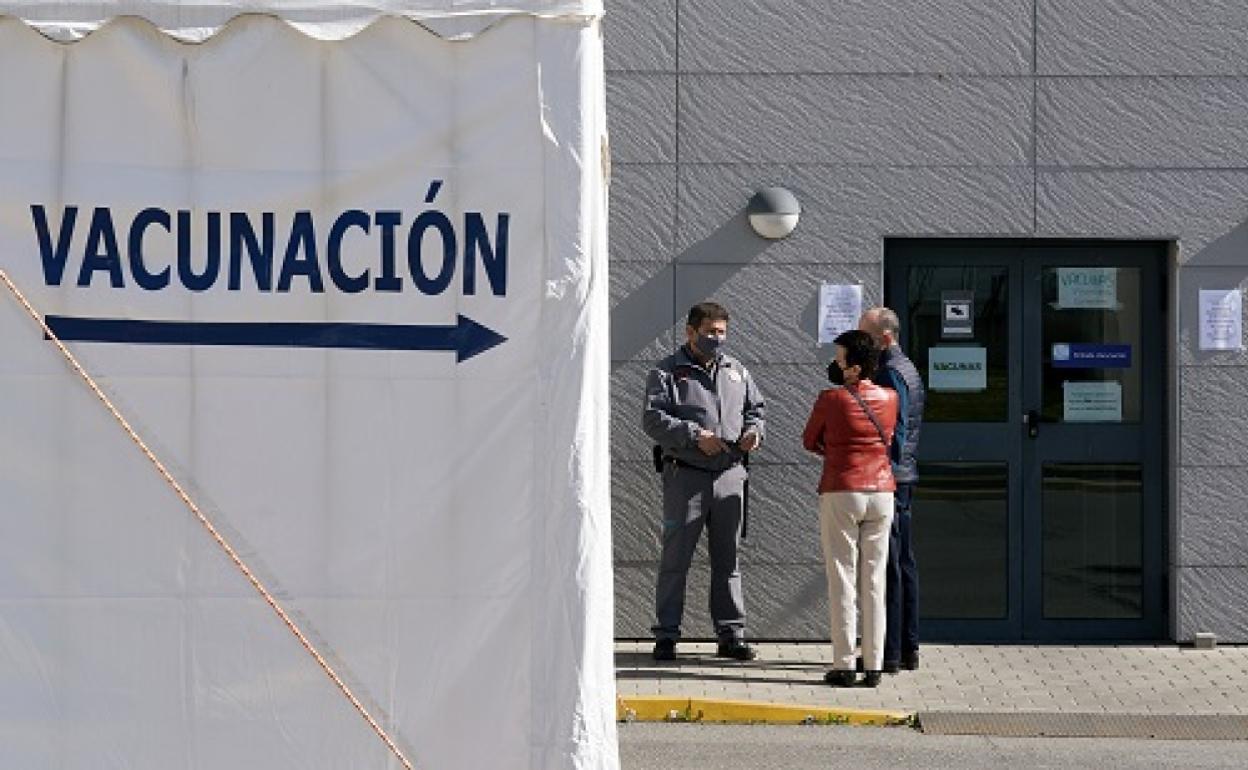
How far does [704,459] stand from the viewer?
11.3m

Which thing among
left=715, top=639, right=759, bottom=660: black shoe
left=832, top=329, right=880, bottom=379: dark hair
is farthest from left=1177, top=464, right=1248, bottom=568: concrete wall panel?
left=715, top=639, right=759, bottom=660: black shoe

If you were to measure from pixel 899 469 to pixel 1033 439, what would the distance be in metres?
1.37

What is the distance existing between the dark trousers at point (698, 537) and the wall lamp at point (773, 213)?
1405mm

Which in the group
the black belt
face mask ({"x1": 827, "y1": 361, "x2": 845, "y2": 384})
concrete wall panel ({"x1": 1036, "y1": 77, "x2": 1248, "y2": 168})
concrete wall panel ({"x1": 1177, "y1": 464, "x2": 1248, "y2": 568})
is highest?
concrete wall panel ({"x1": 1036, "y1": 77, "x2": 1248, "y2": 168})

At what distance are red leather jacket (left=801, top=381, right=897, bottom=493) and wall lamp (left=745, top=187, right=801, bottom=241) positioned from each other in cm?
144

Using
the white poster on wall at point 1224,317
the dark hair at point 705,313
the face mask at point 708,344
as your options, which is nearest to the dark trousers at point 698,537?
the face mask at point 708,344

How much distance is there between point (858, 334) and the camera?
34.5 ft

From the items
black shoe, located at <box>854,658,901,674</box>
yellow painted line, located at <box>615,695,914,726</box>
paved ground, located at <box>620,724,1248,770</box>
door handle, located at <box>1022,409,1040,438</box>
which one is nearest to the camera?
paved ground, located at <box>620,724,1248,770</box>

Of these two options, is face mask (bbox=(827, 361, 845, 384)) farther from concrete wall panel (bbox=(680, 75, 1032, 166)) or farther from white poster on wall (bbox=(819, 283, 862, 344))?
concrete wall panel (bbox=(680, 75, 1032, 166))

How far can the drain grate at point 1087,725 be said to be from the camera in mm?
10055

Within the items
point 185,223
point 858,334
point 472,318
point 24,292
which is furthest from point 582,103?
point 858,334

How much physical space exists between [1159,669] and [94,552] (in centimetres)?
758

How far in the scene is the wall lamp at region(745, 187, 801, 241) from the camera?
11688 mm

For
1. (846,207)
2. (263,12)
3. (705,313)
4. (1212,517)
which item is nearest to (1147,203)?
(846,207)
